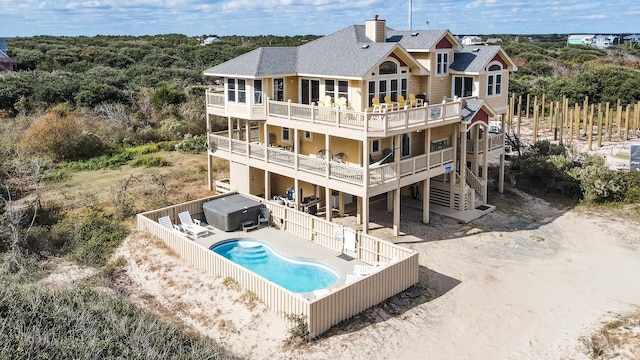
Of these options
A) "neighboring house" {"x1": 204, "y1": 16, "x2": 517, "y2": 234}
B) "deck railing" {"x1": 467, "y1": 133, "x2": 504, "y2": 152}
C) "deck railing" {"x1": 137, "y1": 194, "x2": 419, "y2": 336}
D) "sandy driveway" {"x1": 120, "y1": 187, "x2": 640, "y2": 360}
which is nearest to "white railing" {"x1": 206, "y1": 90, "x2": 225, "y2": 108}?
"neighboring house" {"x1": 204, "y1": 16, "x2": 517, "y2": 234}

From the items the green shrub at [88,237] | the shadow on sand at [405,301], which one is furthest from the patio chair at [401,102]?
the green shrub at [88,237]

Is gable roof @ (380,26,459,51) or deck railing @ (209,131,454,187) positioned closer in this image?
deck railing @ (209,131,454,187)

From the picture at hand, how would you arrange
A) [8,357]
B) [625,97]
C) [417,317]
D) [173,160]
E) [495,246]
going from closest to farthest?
[8,357] → [417,317] → [495,246] → [173,160] → [625,97]

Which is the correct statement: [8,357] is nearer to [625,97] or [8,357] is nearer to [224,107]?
[224,107]

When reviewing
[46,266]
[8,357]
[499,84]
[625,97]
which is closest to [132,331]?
[8,357]

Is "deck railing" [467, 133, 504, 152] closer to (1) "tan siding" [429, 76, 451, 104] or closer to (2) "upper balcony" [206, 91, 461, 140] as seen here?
(1) "tan siding" [429, 76, 451, 104]

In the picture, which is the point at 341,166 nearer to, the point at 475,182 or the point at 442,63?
the point at 442,63

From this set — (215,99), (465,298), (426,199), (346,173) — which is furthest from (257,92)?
(465,298)
